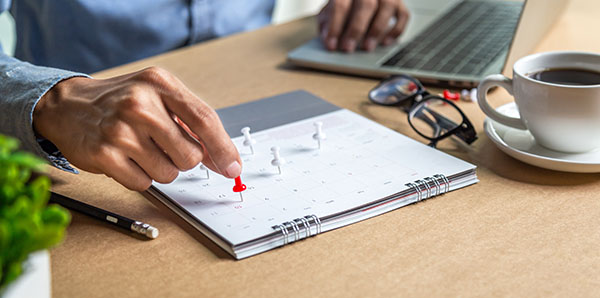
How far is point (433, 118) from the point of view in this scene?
841 millimetres

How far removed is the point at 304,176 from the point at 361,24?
570 mm

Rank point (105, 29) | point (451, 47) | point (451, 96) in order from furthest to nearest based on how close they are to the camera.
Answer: point (105, 29) → point (451, 47) → point (451, 96)

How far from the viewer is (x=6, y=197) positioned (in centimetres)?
34

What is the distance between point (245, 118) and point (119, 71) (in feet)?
1.17

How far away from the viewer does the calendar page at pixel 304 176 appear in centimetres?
61

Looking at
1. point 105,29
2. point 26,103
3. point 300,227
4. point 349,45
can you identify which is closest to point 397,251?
point 300,227

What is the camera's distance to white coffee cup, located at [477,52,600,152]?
0.66 m

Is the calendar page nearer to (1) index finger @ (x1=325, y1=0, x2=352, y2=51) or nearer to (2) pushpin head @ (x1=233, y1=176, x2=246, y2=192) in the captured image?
(2) pushpin head @ (x1=233, y1=176, x2=246, y2=192)

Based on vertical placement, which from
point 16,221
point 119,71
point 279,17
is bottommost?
point 279,17

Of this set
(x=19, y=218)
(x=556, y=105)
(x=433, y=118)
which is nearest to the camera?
(x=19, y=218)

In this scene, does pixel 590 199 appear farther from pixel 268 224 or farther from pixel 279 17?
pixel 279 17

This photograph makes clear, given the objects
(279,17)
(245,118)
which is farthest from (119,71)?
(279,17)

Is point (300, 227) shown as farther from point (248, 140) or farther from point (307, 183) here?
point (248, 140)

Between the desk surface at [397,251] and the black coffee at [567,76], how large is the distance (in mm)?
112
